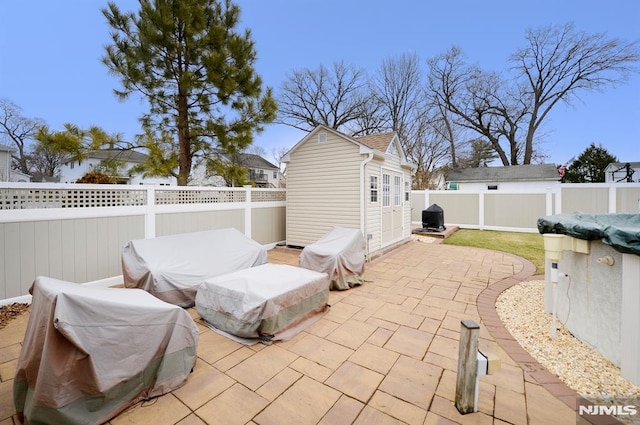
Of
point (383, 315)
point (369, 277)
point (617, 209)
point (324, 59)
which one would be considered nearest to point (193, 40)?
point (369, 277)

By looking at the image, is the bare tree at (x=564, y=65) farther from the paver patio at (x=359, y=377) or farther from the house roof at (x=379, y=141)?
the paver patio at (x=359, y=377)

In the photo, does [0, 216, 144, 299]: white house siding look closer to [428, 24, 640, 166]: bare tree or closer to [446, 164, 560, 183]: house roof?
[428, 24, 640, 166]: bare tree

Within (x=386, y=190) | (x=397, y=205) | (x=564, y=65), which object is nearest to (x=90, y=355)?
(x=386, y=190)

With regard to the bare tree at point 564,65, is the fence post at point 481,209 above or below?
below

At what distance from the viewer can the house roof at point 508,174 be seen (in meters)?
20.2

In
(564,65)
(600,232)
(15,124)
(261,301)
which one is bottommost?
(261,301)

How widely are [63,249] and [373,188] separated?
6.12m

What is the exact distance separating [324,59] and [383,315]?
772 inches

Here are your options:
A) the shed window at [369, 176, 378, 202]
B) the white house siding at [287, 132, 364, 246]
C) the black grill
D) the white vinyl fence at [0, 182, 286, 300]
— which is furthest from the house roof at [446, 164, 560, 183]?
the white vinyl fence at [0, 182, 286, 300]

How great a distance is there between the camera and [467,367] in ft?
6.22

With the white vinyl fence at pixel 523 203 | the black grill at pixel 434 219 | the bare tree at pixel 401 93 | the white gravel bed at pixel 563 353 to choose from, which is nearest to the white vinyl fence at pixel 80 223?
the white gravel bed at pixel 563 353

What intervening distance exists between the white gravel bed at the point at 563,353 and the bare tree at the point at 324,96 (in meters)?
18.3

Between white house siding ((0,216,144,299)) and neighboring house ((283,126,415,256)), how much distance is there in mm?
3975

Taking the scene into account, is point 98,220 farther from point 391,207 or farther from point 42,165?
point 42,165
